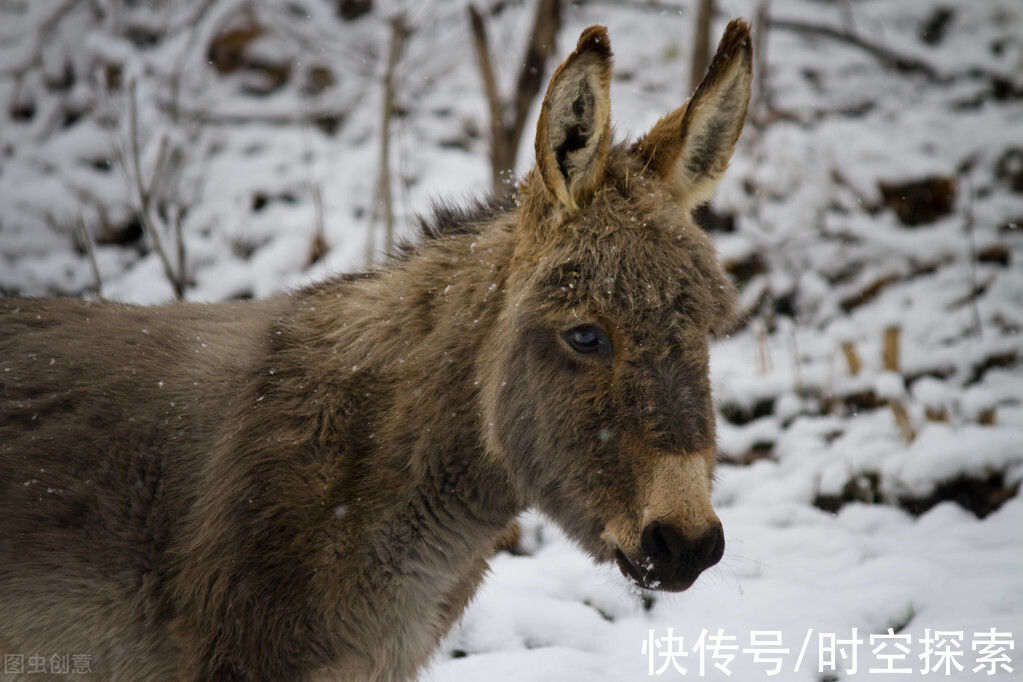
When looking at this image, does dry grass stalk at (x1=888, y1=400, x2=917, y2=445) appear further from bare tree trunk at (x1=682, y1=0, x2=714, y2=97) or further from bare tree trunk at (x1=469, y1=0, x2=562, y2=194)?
bare tree trunk at (x1=682, y1=0, x2=714, y2=97)

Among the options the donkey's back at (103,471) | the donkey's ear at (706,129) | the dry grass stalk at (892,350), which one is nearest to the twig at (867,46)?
the dry grass stalk at (892,350)

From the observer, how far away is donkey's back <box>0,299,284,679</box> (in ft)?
8.85

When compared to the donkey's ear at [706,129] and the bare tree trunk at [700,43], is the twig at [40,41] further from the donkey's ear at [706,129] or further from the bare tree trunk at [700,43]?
the donkey's ear at [706,129]

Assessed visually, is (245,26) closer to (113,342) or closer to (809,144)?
(809,144)

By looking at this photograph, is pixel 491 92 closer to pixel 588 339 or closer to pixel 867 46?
pixel 588 339

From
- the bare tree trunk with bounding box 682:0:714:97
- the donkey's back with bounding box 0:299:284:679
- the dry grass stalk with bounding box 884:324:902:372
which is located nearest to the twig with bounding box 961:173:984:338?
the dry grass stalk with bounding box 884:324:902:372

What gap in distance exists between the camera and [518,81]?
648cm

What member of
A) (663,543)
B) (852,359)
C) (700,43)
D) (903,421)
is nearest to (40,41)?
(700,43)

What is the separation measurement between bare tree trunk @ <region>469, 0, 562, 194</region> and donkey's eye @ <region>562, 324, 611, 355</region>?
394 centimetres

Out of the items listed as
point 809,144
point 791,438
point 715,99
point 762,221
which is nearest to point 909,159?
point 809,144

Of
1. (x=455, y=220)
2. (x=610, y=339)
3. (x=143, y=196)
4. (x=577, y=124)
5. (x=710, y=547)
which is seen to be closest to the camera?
(x=710, y=547)

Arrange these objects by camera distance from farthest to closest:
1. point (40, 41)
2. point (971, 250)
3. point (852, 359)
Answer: point (40, 41), point (971, 250), point (852, 359)

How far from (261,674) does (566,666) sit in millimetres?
1515

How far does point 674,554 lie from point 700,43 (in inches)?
251
